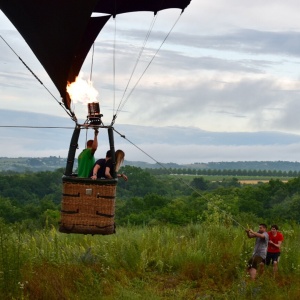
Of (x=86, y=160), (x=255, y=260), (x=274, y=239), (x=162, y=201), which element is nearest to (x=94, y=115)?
(x=86, y=160)

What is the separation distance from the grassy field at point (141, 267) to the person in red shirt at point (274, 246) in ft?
0.64

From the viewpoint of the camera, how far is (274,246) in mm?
14367

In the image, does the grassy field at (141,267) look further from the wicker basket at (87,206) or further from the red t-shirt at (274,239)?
the wicker basket at (87,206)

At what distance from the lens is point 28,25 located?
37.8 feet

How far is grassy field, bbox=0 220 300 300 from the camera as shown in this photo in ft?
40.7

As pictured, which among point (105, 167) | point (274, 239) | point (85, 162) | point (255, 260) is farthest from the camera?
point (274, 239)

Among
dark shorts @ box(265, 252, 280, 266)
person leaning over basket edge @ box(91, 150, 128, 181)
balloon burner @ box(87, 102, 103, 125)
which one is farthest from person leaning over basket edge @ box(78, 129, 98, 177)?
dark shorts @ box(265, 252, 280, 266)

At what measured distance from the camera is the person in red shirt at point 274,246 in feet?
46.7

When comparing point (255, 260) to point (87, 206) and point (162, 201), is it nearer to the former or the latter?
point (87, 206)

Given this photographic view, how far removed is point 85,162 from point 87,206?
75 centimetres

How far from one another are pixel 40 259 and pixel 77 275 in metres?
1.33

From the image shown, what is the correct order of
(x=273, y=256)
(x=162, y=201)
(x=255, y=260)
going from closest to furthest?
(x=255, y=260)
(x=273, y=256)
(x=162, y=201)

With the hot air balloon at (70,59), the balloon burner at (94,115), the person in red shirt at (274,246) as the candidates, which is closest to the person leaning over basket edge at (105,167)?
the hot air balloon at (70,59)

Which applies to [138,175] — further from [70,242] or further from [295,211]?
[70,242]
